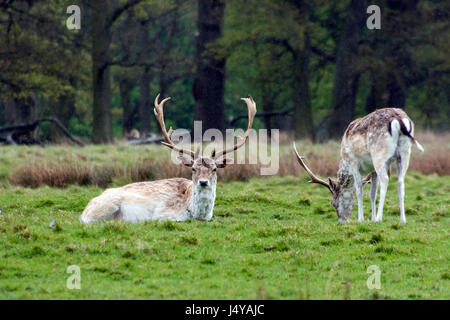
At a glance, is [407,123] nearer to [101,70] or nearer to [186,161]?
[186,161]

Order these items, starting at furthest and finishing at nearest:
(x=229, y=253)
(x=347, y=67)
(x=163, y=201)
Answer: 1. (x=347, y=67)
2. (x=163, y=201)
3. (x=229, y=253)

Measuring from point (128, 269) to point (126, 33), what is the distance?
3128 cm

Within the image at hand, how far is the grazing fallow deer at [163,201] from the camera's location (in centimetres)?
1024

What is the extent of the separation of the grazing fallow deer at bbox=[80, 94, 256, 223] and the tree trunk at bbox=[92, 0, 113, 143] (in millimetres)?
15658

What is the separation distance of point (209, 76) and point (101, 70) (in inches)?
166

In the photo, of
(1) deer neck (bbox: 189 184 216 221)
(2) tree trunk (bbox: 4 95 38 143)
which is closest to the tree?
(2) tree trunk (bbox: 4 95 38 143)

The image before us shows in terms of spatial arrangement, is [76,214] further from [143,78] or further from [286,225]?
[143,78]

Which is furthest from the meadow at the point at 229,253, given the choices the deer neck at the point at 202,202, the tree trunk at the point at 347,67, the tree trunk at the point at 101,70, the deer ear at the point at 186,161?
the tree trunk at the point at 347,67

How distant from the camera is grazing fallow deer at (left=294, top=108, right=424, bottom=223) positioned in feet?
33.2

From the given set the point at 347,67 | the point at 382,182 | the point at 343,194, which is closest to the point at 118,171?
the point at 343,194

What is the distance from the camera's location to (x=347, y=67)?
27297 mm

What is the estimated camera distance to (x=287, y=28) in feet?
83.3

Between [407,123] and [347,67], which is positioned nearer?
[407,123]

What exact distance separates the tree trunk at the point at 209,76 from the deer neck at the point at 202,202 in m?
16.5
